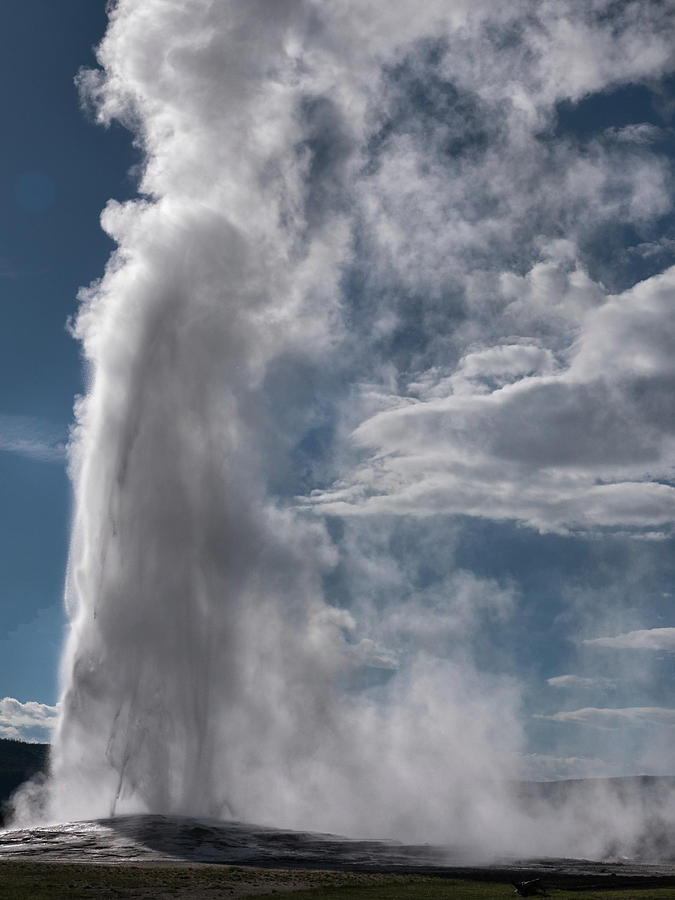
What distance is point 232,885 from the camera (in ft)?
147

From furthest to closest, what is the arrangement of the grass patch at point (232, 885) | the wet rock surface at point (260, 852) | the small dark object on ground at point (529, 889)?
the wet rock surface at point (260, 852) → the small dark object on ground at point (529, 889) → the grass patch at point (232, 885)

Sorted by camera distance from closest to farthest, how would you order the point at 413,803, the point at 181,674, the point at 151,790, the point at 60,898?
the point at 60,898 → the point at 151,790 → the point at 181,674 → the point at 413,803

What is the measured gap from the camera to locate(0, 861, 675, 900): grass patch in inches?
1588

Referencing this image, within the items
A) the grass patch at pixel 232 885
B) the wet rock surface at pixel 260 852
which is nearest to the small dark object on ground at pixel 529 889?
the grass patch at pixel 232 885

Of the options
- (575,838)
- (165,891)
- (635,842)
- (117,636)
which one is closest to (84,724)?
(117,636)

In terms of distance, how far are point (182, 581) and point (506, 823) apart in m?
45.0

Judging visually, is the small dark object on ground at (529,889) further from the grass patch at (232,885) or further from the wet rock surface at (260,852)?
the wet rock surface at (260,852)

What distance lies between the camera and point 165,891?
135 ft

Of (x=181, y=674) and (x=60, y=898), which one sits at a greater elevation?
(x=181, y=674)

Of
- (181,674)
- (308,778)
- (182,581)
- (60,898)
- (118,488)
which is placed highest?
(118,488)

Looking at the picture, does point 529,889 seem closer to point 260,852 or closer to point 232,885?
point 232,885

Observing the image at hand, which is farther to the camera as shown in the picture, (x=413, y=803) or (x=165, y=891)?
(x=413, y=803)

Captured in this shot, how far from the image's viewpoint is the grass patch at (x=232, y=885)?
40.3 m

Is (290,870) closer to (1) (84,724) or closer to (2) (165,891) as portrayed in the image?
(2) (165,891)
